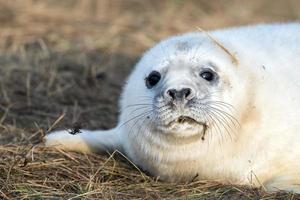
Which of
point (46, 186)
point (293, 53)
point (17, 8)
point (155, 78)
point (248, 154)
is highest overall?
point (17, 8)

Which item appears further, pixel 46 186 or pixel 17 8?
pixel 17 8

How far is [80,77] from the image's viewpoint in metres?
7.46

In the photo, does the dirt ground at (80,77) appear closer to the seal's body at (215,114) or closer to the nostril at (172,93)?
the seal's body at (215,114)

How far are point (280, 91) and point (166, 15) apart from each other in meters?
5.26

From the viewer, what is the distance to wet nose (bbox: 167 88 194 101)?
450 centimetres

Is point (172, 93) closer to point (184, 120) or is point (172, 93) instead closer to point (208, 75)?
point (184, 120)

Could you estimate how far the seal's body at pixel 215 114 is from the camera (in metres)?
4.62

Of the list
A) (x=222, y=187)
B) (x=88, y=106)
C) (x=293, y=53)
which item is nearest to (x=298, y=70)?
(x=293, y=53)

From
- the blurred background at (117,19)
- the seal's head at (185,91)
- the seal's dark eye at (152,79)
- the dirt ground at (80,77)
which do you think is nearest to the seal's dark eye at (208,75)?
the seal's head at (185,91)

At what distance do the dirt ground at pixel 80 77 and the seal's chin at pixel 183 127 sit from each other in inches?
14.1

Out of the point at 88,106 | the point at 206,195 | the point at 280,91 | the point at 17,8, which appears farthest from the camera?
the point at 17,8

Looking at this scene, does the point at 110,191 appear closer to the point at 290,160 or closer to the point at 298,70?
the point at 290,160

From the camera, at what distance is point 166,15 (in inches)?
400

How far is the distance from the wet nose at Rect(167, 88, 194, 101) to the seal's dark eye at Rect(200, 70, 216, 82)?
26cm
